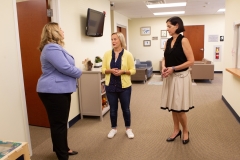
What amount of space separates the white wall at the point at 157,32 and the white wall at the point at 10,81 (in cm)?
771

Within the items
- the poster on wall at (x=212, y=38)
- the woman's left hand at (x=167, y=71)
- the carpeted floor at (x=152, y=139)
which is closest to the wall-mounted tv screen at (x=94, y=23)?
the carpeted floor at (x=152, y=139)

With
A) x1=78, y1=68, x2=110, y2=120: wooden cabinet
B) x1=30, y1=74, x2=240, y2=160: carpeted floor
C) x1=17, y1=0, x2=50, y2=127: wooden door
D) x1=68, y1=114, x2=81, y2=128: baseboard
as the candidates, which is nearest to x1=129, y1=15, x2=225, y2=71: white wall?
x1=30, y1=74, x2=240, y2=160: carpeted floor

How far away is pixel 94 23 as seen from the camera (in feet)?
13.9

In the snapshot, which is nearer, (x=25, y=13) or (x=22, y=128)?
(x=22, y=128)

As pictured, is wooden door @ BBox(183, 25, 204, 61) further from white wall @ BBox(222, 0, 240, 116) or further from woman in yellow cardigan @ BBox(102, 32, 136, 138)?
woman in yellow cardigan @ BBox(102, 32, 136, 138)

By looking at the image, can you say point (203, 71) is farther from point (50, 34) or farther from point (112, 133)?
point (50, 34)

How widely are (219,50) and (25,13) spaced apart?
7964mm

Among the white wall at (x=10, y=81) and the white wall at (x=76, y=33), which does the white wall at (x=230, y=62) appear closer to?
the white wall at (x=76, y=33)

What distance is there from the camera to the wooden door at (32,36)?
3172 mm

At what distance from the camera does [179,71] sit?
8.30 feet

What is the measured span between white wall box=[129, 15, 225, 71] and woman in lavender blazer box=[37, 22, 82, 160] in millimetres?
7738

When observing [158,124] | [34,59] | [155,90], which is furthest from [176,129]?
[155,90]

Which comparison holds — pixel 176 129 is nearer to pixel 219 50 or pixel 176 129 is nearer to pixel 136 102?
pixel 136 102

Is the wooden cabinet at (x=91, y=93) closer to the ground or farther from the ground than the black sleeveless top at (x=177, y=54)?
closer to the ground
